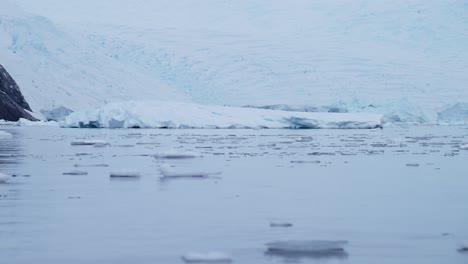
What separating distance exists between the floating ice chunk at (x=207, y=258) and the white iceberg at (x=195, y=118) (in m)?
15.4

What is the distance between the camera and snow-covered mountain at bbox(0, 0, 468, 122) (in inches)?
954

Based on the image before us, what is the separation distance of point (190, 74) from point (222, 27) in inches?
280

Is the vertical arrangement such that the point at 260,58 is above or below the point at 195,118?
above

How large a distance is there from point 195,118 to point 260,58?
390 inches

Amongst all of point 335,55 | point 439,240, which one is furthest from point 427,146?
point 335,55

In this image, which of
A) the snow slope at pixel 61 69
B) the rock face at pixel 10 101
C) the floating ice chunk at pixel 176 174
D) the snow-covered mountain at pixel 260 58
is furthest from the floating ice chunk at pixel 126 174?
the snow slope at pixel 61 69

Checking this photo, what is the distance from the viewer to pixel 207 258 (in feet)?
9.92

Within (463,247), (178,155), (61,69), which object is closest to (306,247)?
(463,247)

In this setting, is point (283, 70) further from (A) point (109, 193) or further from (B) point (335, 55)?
(A) point (109, 193)

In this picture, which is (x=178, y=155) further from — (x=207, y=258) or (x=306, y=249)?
(x=207, y=258)

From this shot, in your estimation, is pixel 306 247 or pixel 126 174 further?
pixel 126 174

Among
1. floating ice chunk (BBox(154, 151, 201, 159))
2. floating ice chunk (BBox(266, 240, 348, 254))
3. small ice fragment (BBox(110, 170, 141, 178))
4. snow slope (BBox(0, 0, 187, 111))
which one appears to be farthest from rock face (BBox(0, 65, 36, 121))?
floating ice chunk (BBox(266, 240, 348, 254))

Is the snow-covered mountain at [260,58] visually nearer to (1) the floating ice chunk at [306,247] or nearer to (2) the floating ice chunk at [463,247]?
(2) the floating ice chunk at [463,247]

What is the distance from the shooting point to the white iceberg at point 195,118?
60.8 ft
